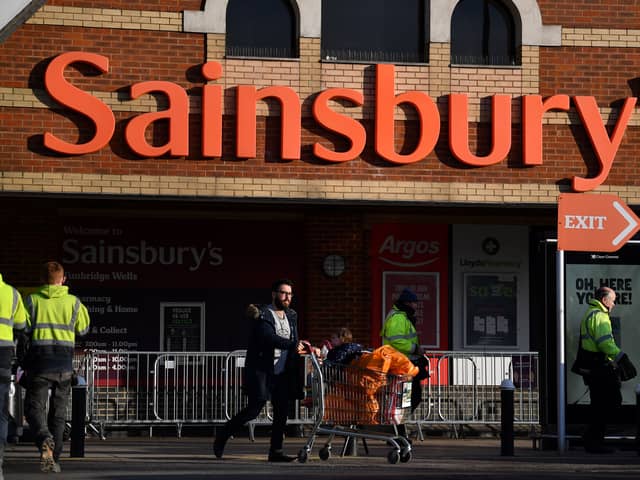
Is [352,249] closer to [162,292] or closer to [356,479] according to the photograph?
[162,292]

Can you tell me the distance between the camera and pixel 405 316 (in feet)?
50.4

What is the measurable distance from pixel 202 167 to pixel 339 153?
1876mm

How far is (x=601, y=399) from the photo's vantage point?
15.5 metres

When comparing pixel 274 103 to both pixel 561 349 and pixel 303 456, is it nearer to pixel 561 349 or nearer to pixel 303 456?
pixel 561 349

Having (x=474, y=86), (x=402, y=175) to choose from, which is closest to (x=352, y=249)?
(x=402, y=175)

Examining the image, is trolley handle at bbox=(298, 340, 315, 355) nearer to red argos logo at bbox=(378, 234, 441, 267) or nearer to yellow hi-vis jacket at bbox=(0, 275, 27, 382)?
yellow hi-vis jacket at bbox=(0, 275, 27, 382)

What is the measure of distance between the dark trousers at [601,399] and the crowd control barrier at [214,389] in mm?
3815

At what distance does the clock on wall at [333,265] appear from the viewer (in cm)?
2028

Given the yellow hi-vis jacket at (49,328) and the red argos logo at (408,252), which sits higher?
the red argos logo at (408,252)

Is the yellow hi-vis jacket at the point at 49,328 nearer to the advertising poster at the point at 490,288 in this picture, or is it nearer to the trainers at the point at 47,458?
the trainers at the point at 47,458

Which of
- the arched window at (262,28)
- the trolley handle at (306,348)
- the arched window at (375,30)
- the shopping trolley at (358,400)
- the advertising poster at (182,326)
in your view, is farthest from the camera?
the advertising poster at (182,326)

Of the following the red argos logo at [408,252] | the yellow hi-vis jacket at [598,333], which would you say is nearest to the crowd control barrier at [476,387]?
the red argos logo at [408,252]

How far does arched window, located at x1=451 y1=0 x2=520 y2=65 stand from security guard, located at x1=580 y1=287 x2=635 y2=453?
580 centimetres

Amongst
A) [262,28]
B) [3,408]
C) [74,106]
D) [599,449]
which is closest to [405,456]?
[599,449]
